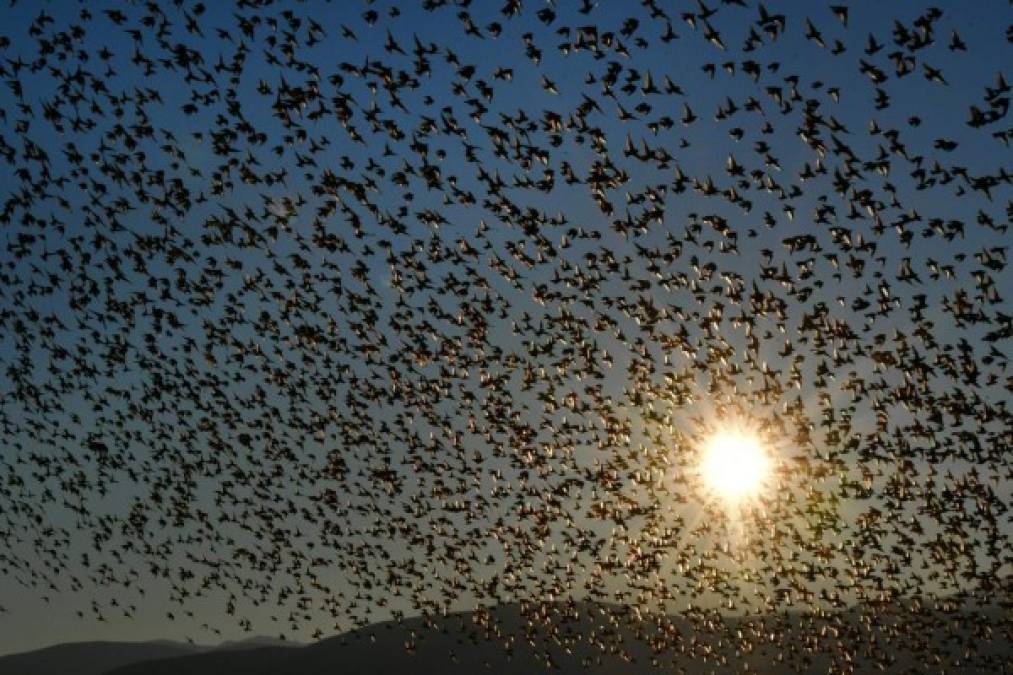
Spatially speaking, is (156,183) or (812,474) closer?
(156,183)

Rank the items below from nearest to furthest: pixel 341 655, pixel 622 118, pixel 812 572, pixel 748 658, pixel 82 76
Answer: pixel 622 118
pixel 82 76
pixel 812 572
pixel 748 658
pixel 341 655

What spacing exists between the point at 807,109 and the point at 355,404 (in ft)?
49.1

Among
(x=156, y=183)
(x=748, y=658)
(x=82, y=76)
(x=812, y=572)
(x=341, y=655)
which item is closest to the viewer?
(x=82, y=76)

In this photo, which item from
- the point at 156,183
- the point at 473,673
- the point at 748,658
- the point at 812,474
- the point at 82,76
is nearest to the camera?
the point at 82,76

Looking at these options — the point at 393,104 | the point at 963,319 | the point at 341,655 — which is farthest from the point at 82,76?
the point at 341,655

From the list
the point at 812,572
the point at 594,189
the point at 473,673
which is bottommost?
the point at 812,572

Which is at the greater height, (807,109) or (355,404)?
(807,109)

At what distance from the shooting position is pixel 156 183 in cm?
2364

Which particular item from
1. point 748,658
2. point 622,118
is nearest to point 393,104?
point 622,118

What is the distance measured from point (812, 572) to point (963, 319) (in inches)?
481

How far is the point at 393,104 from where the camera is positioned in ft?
62.1

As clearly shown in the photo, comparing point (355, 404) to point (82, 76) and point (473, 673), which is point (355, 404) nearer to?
point (82, 76)

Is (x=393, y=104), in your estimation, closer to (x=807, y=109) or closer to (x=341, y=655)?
(x=807, y=109)

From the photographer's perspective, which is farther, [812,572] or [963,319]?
[812,572]
